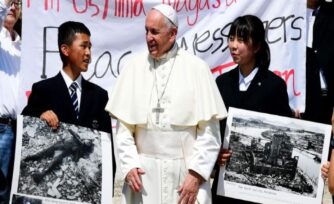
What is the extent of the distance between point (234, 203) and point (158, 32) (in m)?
1.29

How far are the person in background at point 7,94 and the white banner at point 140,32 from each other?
91 cm

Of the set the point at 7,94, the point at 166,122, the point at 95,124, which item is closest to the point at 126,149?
the point at 166,122

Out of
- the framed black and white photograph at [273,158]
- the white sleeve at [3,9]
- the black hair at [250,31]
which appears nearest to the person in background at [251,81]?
the black hair at [250,31]

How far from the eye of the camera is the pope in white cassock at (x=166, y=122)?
492 centimetres

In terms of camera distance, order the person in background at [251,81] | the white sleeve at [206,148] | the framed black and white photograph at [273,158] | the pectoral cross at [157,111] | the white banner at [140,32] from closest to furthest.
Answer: the white sleeve at [206,148] → the pectoral cross at [157,111] → the framed black and white photograph at [273,158] → the person in background at [251,81] → the white banner at [140,32]

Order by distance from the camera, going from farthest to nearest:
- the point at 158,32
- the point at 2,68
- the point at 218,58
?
the point at 218,58
the point at 2,68
the point at 158,32

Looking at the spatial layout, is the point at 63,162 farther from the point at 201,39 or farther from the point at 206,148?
the point at 201,39

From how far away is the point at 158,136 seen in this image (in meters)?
4.98

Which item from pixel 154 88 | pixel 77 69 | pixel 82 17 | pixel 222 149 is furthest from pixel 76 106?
pixel 82 17

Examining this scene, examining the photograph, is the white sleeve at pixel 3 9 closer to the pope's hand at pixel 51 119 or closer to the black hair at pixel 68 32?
the black hair at pixel 68 32

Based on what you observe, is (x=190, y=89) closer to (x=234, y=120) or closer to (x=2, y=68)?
(x=234, y=120)

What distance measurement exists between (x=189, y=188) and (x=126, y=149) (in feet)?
1.51

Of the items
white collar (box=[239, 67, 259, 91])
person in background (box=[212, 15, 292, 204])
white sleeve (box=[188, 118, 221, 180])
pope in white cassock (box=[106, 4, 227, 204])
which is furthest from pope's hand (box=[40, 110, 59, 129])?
white collar (box=[239, 67, 259, 91])

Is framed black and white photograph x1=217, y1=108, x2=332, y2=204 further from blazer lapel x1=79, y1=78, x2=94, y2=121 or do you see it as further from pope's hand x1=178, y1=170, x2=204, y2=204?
blazer lapel x1=79, y1=78, x2=94, y2=121
